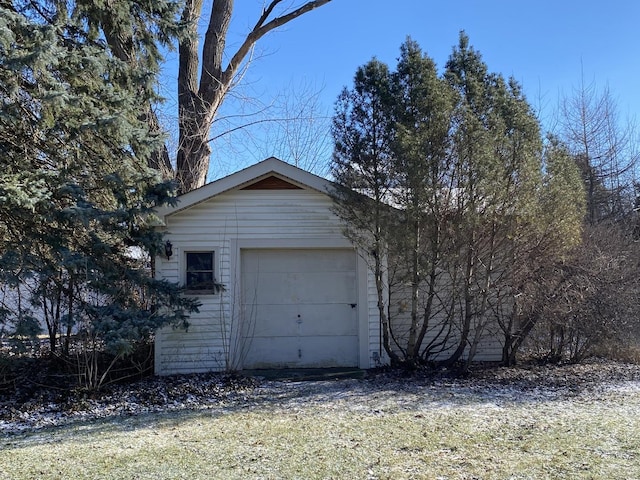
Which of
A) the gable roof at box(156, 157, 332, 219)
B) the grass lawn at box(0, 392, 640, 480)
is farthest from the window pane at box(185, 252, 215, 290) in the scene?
the grass lawn at box(0, 392, 640, 480)

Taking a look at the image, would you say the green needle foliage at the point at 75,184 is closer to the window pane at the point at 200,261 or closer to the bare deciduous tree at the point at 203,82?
the window pane at the point at 200,261

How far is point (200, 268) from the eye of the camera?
8617 mm

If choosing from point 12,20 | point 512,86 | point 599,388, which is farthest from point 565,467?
point 12,20

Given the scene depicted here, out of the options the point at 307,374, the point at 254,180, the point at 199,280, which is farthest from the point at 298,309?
the point at 254,180

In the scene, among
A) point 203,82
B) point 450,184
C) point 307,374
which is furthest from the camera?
point 203,82

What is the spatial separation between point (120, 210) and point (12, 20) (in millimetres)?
2548

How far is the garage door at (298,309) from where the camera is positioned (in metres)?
8.75

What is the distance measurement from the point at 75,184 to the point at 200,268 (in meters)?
2.44

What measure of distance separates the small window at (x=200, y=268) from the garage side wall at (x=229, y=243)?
10cm

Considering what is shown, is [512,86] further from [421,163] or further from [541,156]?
[421,163]

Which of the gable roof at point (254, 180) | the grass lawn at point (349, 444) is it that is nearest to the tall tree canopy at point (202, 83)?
the gable roof at point (254, 180)

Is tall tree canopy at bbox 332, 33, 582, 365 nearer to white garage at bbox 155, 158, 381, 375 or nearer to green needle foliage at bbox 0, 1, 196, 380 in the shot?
white garage at bbox 155, 158, 381, 375

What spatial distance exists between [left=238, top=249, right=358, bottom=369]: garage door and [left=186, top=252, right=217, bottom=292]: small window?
0.52 meters

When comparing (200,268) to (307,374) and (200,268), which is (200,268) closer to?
(200,268)
